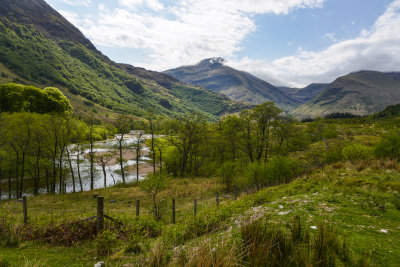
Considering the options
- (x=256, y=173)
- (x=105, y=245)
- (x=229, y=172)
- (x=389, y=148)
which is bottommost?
(x=229, y=172)

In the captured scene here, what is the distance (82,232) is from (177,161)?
4270 centimetres

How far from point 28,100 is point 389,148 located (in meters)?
64.8

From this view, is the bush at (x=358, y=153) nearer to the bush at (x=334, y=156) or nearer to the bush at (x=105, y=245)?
the bush at (x=334, y=156)

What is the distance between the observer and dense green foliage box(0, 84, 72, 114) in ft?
126

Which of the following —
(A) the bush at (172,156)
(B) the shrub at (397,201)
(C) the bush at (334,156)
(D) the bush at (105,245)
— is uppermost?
(B) the shrub at (397,201)

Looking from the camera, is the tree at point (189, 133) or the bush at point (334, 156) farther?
the tree at point (189, 133)

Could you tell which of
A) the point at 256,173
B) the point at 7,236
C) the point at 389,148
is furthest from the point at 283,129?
the point at 7,236

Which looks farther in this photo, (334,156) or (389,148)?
(334,156)

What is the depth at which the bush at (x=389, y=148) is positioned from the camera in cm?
2495

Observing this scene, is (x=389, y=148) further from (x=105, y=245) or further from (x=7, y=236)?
(x=7, y=236)

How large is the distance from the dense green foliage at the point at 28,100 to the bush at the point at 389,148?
200 ft

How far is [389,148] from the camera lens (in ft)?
82.8

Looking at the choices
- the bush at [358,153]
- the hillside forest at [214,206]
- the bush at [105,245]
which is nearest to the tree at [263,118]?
the hillside forest at [214,206]

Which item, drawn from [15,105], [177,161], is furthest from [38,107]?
[177,161]
